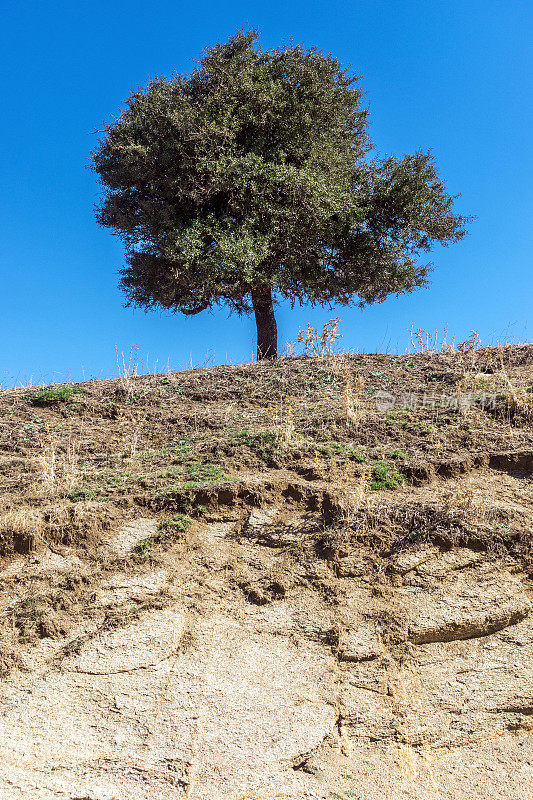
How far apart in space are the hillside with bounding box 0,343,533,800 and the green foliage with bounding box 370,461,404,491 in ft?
0.08

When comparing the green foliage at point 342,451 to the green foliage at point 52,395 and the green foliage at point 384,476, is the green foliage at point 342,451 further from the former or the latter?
the green foliage at point 52,395

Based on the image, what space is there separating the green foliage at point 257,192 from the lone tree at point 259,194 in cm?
4

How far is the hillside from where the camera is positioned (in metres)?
5.00

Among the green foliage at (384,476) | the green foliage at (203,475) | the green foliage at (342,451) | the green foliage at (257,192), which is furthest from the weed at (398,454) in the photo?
the green foliage at (257,192)

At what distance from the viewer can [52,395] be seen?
1030 centimetres

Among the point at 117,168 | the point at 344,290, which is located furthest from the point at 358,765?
the point at 117,168

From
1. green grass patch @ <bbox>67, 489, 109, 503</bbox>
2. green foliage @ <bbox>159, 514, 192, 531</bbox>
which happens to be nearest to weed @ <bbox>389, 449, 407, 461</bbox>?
green foliage @ <bbox>159, 514, 192, 531</bbox>

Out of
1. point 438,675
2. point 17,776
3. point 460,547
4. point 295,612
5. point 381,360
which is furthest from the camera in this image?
point 381,360

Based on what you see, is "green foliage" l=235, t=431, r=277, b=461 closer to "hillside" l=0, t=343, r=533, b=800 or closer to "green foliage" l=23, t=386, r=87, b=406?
"hillside" l=0, t=343, r=533, b=800

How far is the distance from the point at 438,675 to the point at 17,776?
150 inches

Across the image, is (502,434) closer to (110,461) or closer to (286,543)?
(286,543)

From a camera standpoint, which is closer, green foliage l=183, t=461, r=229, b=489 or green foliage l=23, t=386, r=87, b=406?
green foliage l=183, t=461, r=229, b=489

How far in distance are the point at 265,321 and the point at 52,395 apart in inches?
316

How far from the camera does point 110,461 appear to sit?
813 cm
